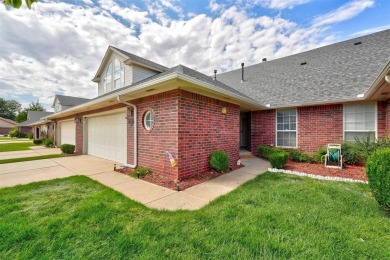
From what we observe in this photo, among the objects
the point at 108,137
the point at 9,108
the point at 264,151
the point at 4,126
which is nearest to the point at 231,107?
the point at 264,151

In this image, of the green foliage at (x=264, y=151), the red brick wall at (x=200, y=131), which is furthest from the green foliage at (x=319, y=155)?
the red brick wall at (x=200, y=131)

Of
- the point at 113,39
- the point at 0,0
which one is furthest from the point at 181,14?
the point at 0,0

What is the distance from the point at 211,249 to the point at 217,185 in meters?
2.62

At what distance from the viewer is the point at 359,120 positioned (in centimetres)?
709

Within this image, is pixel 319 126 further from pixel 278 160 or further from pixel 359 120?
pixel 278 160

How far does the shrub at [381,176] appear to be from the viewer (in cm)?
280

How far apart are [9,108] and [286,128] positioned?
112 m

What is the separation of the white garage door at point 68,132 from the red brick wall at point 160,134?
31.2 feet

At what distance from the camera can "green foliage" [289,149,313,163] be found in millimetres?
7586

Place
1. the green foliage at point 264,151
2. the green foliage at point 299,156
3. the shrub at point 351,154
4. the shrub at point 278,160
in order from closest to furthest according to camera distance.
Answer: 1. the shrub at point 278,160
2. the shrub at point 351,154
3. the green foliage at point 299,156
4. the green foliage at point 264,151

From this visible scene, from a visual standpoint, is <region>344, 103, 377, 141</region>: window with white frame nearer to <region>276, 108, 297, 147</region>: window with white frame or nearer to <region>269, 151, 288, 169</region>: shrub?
<region>276, 108, 297, 147</region>: window with white frame

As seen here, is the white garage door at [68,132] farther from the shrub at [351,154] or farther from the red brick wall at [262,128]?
the shrub at [351,154]

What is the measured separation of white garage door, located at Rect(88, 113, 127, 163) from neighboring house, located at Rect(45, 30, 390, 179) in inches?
1.9

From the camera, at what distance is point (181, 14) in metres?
8.35
